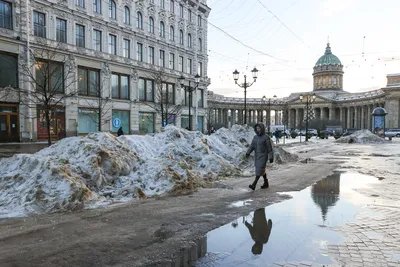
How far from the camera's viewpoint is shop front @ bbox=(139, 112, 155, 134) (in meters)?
40.9

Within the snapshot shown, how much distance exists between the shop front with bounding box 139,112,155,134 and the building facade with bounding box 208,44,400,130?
47.6 metres

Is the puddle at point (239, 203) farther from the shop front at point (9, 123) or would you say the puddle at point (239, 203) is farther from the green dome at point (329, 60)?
the green dome at point (329, 60)

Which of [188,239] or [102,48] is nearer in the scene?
[188,239]

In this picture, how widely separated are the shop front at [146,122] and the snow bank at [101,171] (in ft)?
93.9

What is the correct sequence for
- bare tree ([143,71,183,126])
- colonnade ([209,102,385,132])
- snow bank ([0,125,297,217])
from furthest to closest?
colonnade ([209,102,385,132]), bare tree ([143,71,183,126]), snow bank ([0,125,297,217])

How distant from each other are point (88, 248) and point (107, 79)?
109 feet

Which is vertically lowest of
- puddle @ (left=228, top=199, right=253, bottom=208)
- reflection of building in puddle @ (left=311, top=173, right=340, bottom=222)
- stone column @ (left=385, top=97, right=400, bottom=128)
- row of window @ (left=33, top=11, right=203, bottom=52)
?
reflection of building in puddle @ (left=311, top=173, right=340, bottom=222)

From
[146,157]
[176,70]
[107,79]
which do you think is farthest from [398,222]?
[176,70]

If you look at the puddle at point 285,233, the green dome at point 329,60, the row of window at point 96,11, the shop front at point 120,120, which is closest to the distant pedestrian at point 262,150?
the puddle at point 285,233

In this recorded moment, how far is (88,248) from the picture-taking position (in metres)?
4.67

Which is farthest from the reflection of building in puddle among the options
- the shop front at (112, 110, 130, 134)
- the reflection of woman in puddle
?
the shop front at (112, 110, 130, 134)

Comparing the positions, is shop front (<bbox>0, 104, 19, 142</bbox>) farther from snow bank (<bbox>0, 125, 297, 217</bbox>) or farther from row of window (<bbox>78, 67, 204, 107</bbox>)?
snow bank (<bbox>0, 125, 297, 217</bbox>)

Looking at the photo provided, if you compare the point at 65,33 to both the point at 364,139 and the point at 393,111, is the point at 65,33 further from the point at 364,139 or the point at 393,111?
the point at 393,111

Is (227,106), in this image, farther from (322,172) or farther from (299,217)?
(299,217)
